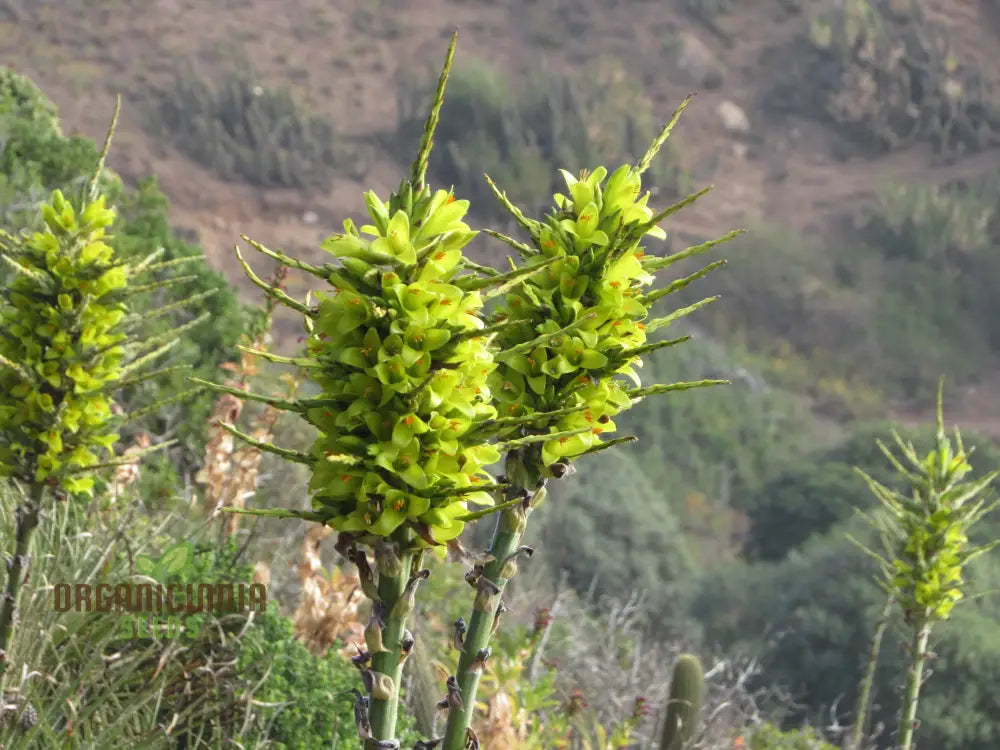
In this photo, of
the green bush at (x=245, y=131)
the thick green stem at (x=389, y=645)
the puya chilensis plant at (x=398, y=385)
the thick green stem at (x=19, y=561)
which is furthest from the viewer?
the green bush at (x=245, y=131)

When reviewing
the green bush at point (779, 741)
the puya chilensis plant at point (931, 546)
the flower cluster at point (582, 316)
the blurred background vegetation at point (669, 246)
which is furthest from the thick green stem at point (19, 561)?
the green bush at point (779, 741)

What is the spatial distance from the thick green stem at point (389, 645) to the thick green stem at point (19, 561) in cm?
146

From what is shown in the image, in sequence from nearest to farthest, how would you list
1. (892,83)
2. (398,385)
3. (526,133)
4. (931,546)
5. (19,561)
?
(398,385), (19,561), (931,546), (526,133), (892,83)

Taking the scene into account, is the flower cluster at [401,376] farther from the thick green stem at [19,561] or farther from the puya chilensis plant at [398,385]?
the thick green stem at [19,561]

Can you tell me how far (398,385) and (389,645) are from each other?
57 cm

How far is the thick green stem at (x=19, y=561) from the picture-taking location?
10.2 feet

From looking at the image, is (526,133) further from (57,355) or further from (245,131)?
(57,355)

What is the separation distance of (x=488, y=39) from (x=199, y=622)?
25692 mm

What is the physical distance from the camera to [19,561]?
312cm

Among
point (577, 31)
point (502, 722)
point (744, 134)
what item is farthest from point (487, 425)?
point (577, 31)

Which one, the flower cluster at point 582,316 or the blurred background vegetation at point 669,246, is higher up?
the blurred background vegetation at point 669,246

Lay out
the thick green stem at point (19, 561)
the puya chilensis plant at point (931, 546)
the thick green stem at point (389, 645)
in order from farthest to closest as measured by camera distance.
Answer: the puya chilensis plant at point (931, 546) < the thick green stem at point (19, 561) < the thick green stem at point (389, 645)

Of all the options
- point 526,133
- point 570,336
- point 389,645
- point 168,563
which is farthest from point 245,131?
point 389,645

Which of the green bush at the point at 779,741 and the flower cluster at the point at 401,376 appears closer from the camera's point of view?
the flower cluster at the point at 401,376
